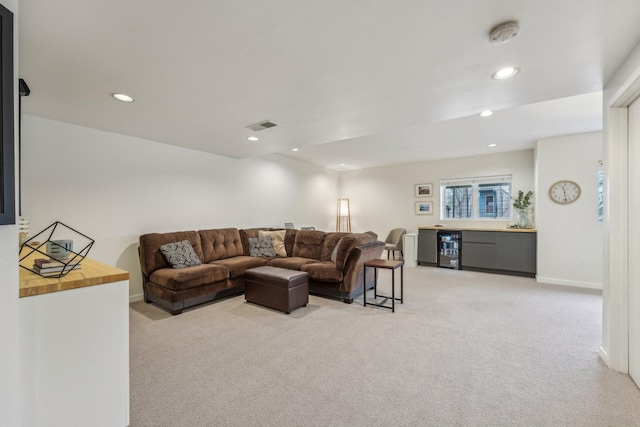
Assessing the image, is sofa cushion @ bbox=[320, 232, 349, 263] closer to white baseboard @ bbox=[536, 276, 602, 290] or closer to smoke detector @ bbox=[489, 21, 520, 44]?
smoke detector @ bbox=[489, 21, 520, 44]

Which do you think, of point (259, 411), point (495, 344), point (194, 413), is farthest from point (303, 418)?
point (495, 344)

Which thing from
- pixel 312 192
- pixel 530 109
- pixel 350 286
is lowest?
pixel 350 286

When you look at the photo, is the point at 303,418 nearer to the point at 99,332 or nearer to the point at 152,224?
the point at 99,332

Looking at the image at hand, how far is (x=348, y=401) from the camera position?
180 centimetres

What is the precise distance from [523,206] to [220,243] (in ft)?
19.1

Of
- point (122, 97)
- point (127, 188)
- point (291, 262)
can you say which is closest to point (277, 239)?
point (291, 262)

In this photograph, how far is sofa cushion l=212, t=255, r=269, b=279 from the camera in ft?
13.1

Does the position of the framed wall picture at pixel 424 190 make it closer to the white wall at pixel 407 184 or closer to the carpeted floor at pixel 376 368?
the white wall at pixel 407 184

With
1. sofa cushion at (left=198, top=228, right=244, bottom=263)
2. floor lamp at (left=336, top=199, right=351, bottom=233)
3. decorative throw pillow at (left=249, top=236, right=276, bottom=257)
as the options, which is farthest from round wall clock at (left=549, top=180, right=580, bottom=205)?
sofa cushion at (left=198, top=228, right=244, bottom=263)

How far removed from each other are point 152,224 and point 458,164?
20.8 feet

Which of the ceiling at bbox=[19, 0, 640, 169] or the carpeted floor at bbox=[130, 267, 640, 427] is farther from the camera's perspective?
the carpeted floor at bbox=[130, 267, 640, 427]

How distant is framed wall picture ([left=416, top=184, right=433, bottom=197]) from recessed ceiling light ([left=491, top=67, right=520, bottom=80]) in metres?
4.75

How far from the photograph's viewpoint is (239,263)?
13.5ft

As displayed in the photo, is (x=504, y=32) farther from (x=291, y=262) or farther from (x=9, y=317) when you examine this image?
(x=291, y=262)
